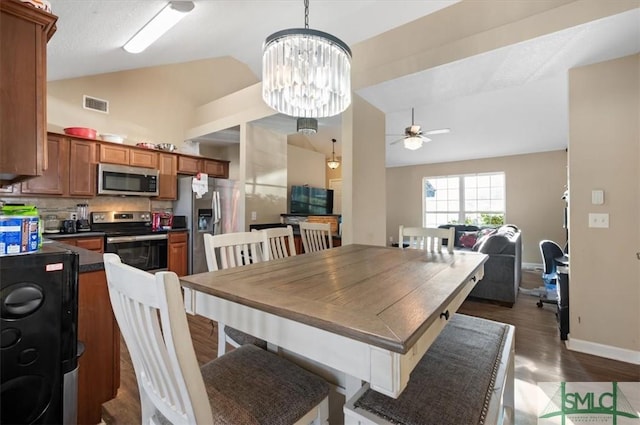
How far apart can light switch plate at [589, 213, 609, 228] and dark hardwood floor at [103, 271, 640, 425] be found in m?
1.05

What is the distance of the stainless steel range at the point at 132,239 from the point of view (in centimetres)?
365

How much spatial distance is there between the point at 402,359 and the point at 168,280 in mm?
589

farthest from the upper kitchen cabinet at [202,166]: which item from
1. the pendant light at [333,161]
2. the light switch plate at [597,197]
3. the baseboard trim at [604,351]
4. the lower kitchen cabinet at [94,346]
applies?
the baseboard trim at [604,351]

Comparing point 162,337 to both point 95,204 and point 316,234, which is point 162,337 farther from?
point 95,204

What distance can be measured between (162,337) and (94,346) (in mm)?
1152

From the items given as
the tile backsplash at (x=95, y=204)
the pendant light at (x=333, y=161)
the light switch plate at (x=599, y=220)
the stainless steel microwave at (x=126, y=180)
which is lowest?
the light switch plate at (x=599, y=220)

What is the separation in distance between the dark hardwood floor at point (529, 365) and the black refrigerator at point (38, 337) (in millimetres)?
640

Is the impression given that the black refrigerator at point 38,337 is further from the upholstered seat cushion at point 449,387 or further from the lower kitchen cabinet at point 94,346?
the upholstered seat cushion at point 449,387

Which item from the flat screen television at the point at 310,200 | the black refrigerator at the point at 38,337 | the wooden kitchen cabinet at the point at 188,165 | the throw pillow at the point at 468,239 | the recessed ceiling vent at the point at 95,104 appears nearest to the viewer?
the black refrigerator at the point at 38,337

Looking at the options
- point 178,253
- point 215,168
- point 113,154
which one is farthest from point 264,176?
point 113,154

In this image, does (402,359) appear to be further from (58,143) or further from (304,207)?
(304,207)

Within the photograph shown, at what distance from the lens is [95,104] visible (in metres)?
4.00

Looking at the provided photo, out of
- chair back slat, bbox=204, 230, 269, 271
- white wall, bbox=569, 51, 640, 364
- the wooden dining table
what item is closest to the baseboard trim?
white wall, bbox=569, 51, 640, 364

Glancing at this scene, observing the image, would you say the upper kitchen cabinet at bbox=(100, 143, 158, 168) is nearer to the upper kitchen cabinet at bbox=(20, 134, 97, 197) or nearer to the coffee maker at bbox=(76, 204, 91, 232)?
the upper kitchen cabinet at bbox=(20, 134, 97, 197)
